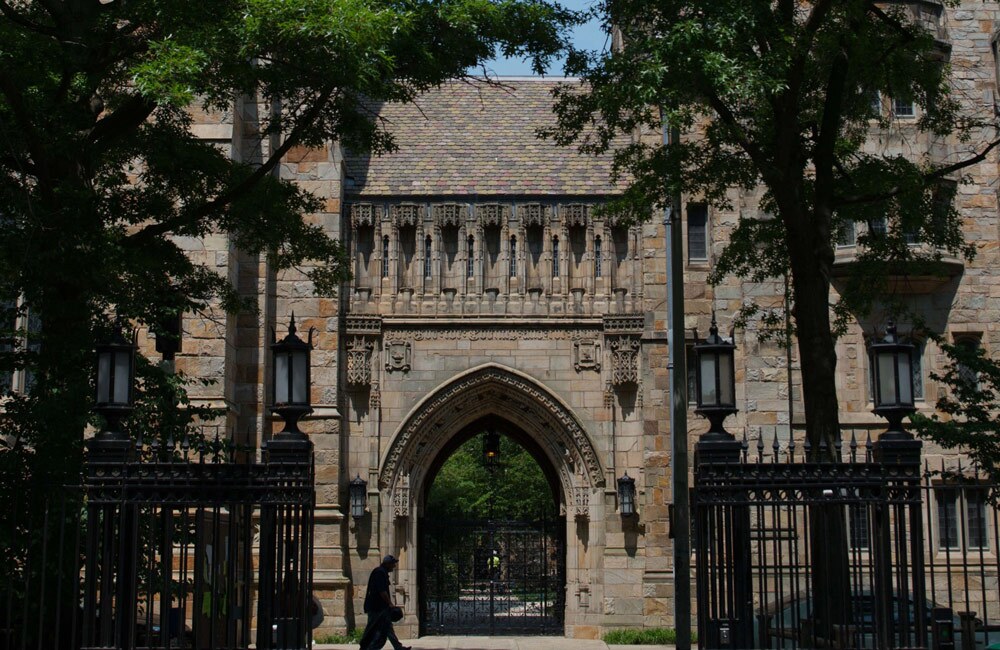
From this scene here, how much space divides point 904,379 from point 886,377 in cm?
15

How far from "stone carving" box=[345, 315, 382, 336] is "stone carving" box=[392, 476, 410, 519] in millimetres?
2834

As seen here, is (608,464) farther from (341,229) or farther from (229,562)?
(229,562)

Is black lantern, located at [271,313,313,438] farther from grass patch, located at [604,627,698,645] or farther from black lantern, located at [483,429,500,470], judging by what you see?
black lantern, located at [483,429,500,470]

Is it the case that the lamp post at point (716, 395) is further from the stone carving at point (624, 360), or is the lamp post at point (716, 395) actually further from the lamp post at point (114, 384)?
the stone carving at point (624, 360)

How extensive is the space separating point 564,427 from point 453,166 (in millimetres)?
5951

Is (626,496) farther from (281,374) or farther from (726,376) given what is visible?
(281,374)

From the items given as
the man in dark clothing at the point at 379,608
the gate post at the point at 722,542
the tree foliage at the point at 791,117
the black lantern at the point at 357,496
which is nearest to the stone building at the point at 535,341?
the black lantern at the point at 357,496

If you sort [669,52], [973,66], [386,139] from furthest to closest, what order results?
[973,66] < [386,139] < [669,52]

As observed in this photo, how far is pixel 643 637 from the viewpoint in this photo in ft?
78.0

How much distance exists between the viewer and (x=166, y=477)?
33.6 ft

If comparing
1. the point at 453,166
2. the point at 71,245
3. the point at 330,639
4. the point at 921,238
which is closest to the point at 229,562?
the point at 71,245

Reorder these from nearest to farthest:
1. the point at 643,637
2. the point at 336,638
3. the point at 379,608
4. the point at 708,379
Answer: the point at 708,379 < the point at 379,608 < the point at 336,638 < the point at 643,637

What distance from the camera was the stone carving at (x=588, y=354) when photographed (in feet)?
83.3

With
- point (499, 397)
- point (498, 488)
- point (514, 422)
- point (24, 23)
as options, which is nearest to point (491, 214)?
point (499, 397)
